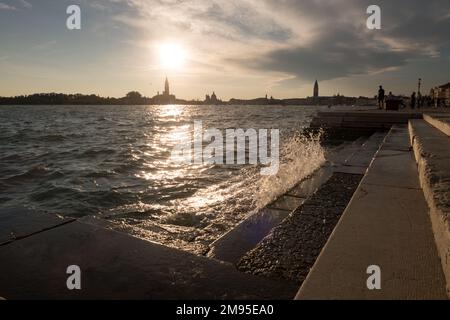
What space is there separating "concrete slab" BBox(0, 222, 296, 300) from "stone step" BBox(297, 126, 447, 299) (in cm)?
32

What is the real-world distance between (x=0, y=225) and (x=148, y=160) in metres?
9.26

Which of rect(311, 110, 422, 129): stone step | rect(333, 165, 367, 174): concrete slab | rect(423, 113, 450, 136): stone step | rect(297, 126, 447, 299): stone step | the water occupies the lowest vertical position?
the water

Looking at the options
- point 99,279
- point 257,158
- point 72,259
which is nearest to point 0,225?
point 72,259

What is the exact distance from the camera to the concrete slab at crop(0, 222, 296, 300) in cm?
194

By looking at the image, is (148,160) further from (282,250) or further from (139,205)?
(282,250)

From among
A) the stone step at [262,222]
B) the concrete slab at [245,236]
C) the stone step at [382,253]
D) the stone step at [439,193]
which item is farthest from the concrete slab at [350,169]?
the concrete slab at [245,236]

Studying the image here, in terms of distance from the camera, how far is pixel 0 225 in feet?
9.50

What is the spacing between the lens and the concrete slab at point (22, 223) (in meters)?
2.68

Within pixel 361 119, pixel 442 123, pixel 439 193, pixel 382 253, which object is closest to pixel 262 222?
pixel 382 253

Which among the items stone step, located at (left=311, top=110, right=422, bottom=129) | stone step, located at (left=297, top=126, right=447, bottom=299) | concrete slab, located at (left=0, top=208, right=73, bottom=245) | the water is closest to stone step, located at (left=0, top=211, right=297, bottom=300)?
concrete slab, located at (left=0, top=208, right=73, bottom=245)

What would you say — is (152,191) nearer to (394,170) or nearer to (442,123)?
(394,170)

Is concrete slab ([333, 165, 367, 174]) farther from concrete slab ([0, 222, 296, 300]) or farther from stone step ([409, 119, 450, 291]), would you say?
concrete slab ([0, 222, 296, 300])

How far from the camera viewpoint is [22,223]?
9.64 ft

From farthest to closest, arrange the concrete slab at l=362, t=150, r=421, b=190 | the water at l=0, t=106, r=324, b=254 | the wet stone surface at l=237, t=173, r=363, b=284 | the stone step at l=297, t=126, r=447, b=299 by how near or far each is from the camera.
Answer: the water at l=0, t=106, r=324, b=254, the concrete slab at l=362, t=150, r=421, b=190, the wet stone surface at l=237, t=173, r=363, b=284, the stone step at l=297, t=126, r=447, b=299
